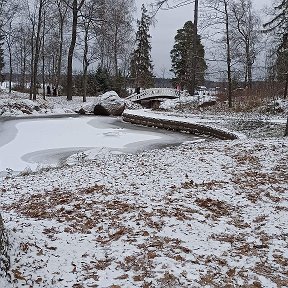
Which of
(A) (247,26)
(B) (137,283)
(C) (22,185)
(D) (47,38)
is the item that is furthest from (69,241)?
(D) (47,38)

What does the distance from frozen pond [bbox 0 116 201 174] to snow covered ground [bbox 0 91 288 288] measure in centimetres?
241

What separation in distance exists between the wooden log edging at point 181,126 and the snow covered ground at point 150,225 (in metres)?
7.47

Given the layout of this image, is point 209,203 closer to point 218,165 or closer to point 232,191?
point 232,191

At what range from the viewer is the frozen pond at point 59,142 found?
11117 mm

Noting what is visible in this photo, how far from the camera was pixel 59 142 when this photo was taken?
14.2 metres

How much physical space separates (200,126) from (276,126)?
356cm

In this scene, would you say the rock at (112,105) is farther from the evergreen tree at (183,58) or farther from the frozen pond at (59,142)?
the evergreen tree at (183,58)

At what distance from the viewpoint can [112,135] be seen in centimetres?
1662

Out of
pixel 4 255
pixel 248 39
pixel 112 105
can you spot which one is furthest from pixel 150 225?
pixel 248 39

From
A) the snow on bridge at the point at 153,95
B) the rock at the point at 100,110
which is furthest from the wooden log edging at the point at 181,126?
the snow on bridge at the point at 153,95

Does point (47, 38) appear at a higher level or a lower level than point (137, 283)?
higher

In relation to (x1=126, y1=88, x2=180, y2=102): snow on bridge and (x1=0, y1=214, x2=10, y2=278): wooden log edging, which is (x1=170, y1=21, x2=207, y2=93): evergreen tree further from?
(x1=0, y1=214, x2=10, y2=278): wooden log edging

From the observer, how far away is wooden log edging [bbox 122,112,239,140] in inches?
648

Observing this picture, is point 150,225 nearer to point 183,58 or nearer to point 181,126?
point 181,126
